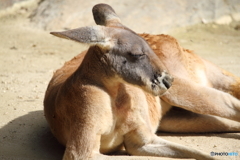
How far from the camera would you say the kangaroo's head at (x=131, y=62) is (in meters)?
4.01

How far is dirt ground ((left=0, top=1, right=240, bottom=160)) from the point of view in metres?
4.88

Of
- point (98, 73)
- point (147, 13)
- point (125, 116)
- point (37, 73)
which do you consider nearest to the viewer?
point (98, 73)

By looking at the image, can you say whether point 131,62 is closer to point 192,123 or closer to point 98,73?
point 98,73

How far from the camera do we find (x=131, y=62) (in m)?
4.05

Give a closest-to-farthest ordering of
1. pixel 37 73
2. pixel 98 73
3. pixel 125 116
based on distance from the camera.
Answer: pixel 98 73 → pixel 125 116 → pixel 37 73

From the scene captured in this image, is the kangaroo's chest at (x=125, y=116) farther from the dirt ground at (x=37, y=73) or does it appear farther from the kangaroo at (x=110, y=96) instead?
the dirt ground at (x=37, y=73)

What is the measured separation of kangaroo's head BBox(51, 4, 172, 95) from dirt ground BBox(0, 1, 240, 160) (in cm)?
105

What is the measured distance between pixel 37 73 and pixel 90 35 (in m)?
4.12

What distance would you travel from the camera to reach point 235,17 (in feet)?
36.8

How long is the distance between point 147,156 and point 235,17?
7.70m

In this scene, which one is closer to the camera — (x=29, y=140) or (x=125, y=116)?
(x=125, y=116)

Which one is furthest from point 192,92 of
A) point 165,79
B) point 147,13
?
point 147,13

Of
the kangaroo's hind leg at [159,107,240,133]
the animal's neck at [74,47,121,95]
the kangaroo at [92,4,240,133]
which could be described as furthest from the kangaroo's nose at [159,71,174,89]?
the kangaroo's hind leg at [159,107,240,133]

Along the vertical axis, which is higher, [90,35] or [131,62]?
[90,35]
